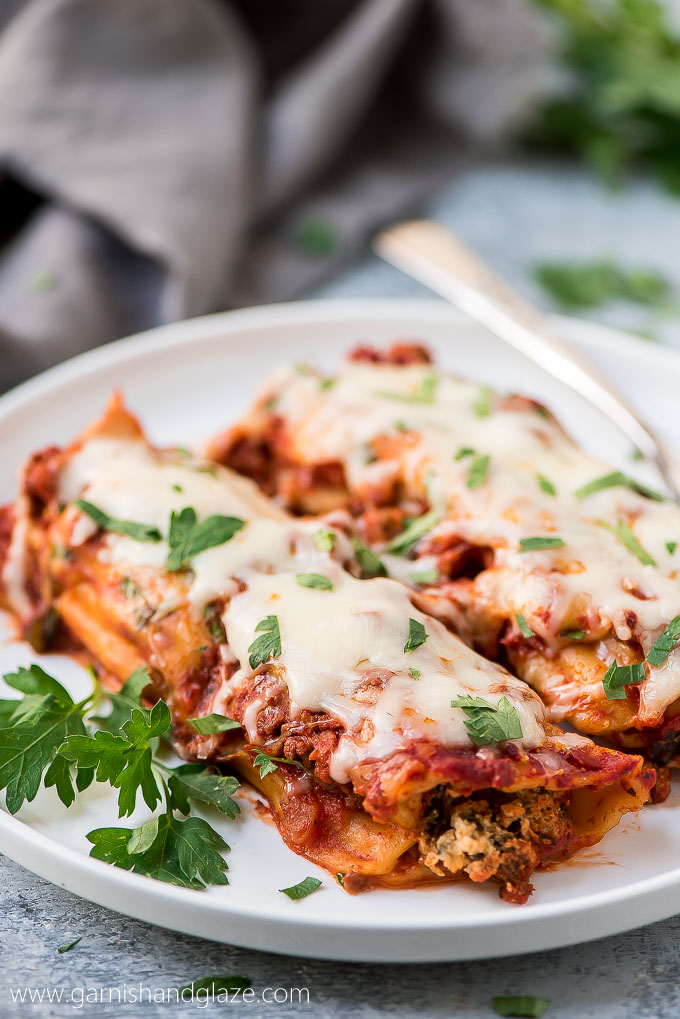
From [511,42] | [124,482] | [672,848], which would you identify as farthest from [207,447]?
[511,42]

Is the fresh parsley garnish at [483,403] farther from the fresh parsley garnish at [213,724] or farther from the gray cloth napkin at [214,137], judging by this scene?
the gray cloth napkin at [214,137]

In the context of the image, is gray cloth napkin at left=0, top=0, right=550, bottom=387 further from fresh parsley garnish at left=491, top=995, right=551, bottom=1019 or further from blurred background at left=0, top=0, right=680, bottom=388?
fresh parsley garnish at left=491, top=995, right=551, bottom=1019

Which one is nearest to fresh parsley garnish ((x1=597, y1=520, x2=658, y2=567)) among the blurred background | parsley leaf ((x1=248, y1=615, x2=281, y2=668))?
parsley leaf ((x1=248, y1=615, x2=281, y2=668))

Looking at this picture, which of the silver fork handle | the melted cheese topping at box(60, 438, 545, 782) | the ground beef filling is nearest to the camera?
the ground beef filling

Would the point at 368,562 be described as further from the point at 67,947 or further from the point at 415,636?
the point at 67,947

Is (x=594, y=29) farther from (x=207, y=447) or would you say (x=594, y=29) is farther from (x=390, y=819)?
(x=390, y=819)

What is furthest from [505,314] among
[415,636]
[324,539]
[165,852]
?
[165,852]
